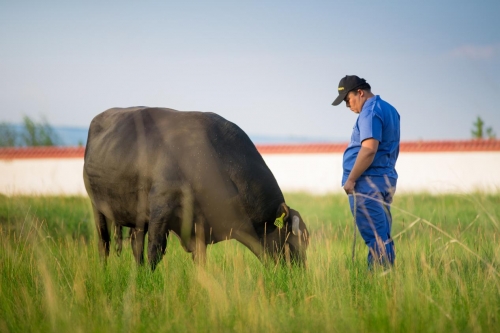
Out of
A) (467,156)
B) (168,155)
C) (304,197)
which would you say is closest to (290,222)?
(168,155)

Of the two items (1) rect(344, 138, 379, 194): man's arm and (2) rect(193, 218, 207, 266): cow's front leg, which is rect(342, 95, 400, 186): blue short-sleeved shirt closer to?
(1) rect(344, 138, 379, 194): man's arm

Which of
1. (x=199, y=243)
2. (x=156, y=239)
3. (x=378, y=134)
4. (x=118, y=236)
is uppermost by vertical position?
Answer: (x=378, y=134)

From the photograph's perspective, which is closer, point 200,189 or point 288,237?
point 200,189

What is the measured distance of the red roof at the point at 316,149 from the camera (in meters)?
18.3

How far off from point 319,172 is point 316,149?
3.11ft

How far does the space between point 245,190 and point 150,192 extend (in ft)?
3.18

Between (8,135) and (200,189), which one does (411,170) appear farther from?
(8,135)

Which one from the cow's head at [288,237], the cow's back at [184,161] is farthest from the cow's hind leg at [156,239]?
the cow's head at [288,237]

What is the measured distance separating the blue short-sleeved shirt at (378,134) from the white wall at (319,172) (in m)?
12.2

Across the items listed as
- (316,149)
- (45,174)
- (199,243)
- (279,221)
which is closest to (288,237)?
(279,221)

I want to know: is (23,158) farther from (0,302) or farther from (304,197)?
(0,302)

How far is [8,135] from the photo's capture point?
42312 millimetres

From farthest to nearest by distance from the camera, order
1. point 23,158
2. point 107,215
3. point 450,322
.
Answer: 1. point 23,158
2. point 107,215
3. point 450,322

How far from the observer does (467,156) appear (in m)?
18.2
